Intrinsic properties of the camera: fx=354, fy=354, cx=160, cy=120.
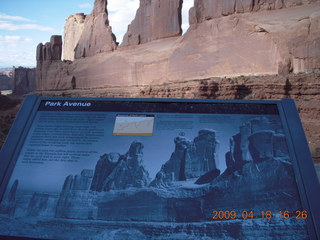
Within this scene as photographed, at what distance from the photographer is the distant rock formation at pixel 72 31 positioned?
47594mm

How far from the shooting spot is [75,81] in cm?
3125

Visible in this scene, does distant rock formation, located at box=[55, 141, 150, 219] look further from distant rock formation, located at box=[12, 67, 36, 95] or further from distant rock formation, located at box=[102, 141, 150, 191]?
distant rock formation, located at box=[12, 67, 36, 95]

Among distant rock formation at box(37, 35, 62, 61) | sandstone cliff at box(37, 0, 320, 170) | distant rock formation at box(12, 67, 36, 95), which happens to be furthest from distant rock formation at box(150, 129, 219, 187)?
distant rock formation at box(12, 67, 36, 95)

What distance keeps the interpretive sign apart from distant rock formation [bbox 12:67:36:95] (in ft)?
186

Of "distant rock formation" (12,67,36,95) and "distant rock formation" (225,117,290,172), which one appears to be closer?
"distant rock formation" (225,117,290,172)

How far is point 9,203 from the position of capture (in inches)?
106

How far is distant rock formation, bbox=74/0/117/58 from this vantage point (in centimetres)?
2931

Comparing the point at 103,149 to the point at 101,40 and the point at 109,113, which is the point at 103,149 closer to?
the point at 109,113

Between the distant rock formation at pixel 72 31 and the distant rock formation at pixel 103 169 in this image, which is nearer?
the distant rock formation at pixel 103 169

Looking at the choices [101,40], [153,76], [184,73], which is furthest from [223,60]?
[101,40]
